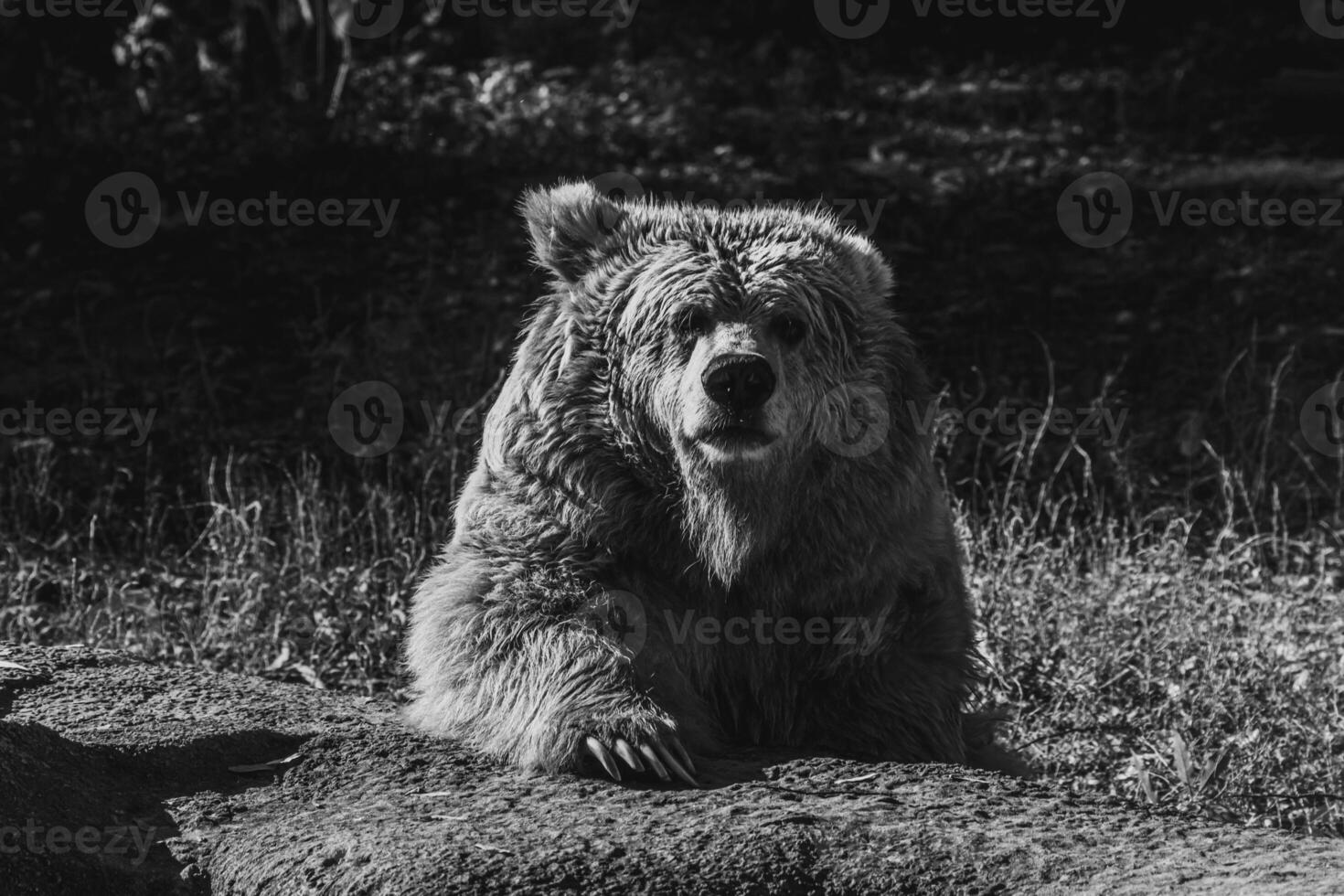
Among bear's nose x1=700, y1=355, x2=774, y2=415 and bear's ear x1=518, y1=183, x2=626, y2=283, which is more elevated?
bear's ear x1=518, y1=183, x2=626, y2=283

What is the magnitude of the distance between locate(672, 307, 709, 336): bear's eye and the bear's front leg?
68 cm

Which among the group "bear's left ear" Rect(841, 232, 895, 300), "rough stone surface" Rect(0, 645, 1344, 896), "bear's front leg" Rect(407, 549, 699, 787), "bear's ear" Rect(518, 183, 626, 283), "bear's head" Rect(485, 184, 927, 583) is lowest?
"rough stone surface" Rect(0, 645, 1344, 896)

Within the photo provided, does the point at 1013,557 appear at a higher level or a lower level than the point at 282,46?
lower

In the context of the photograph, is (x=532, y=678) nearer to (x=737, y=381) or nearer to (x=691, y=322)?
(x=737, y=381)

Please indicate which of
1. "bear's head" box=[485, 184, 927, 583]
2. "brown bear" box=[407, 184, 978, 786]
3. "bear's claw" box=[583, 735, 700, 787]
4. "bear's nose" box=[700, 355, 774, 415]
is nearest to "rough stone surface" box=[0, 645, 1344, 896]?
"bear's claw" box=[583, 735, 700, 787]

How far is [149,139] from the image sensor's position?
1032 cm

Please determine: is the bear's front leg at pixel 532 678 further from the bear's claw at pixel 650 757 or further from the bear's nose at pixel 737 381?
the bear's nose at pixel 737 381

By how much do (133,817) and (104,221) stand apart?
6842 mm

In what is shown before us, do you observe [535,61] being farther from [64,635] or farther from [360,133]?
[64,635]

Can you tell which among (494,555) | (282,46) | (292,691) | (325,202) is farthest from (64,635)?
(282,46)

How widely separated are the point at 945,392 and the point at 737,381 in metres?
2.09

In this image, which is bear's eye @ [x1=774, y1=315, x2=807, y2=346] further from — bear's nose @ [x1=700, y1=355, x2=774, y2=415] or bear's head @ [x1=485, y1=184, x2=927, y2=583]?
bear's nose @ [x1=700, y1=355, x2=774, y2=415]

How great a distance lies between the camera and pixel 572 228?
14.6 ft

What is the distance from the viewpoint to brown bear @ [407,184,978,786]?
3971 mm
